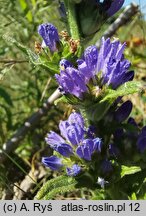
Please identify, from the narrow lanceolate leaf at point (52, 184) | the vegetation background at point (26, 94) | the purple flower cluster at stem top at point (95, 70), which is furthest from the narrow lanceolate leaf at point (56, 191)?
the vegetation background at point (26, 94)

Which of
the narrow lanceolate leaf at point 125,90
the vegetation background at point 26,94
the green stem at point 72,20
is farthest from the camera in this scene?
the vegetation background at point 26,94

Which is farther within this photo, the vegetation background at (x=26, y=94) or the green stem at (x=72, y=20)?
the vegetation background at (x=26, y=94)

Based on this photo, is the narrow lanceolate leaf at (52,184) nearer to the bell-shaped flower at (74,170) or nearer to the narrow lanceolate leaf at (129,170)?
the bell-shaped flower at (74,170)

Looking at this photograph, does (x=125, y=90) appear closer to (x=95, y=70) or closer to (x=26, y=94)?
(x=95, y=70)

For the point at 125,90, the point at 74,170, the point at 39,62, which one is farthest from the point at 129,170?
the point at 39,62

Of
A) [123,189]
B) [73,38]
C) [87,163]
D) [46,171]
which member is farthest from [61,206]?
[46,171]
